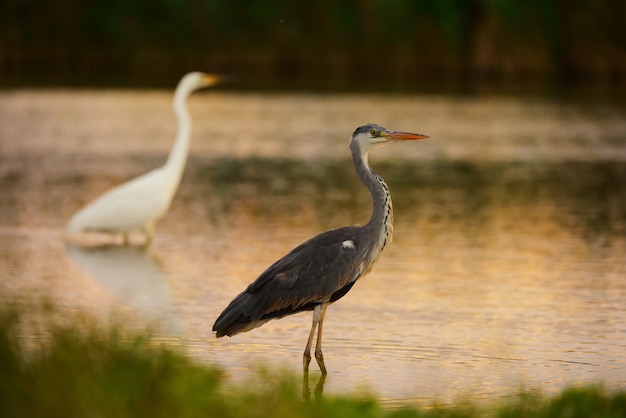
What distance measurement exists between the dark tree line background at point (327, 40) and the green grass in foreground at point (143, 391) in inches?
1206

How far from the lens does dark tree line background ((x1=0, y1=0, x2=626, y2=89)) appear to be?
37062 mm

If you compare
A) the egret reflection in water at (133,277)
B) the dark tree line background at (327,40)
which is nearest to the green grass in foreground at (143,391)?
the egret reflection in water at (133,277)

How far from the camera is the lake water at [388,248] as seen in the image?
775 centimetres

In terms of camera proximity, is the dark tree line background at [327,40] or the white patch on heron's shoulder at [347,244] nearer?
the white patch on heron's shoulder at [347,244]

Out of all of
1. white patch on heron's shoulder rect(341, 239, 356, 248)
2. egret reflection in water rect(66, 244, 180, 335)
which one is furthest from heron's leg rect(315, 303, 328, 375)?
egret reflection in water rect(66, 244, 180, 335)

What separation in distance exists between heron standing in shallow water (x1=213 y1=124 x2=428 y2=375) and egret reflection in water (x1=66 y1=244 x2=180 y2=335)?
4.64 feet

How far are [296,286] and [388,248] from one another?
200 inches

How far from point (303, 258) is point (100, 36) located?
35.1m

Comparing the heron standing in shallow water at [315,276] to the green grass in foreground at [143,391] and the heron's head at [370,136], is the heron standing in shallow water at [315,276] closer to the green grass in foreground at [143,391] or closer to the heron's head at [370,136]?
the heron's head at [370,136]

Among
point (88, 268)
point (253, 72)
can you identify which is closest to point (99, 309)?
point (88, 268)

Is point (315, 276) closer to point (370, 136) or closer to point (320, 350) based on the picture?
point (320, 350)

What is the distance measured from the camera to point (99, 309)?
898 cm

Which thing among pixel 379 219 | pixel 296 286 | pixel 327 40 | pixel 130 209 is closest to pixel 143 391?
pixel 296 286

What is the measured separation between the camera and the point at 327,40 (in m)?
38.4
